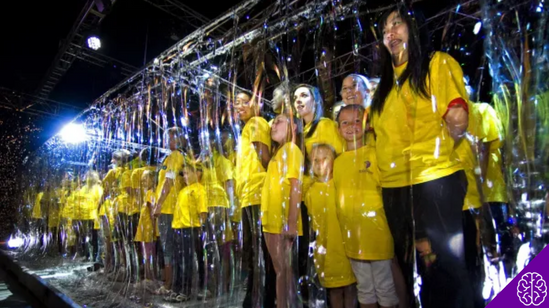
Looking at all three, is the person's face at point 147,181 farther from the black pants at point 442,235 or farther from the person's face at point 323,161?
the black pants at point 442,235

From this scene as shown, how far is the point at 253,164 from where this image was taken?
214cm

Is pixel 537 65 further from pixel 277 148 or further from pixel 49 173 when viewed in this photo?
pixel 49 173

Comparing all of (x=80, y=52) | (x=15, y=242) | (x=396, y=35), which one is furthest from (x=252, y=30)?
(x=15, y=242)

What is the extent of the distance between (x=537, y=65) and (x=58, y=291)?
153 inches

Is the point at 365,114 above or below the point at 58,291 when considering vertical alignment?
above

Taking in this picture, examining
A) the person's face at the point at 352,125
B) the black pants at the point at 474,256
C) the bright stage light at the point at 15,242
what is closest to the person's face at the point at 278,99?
the person's face at the point at 352,125

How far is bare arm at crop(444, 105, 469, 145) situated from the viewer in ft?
4.00

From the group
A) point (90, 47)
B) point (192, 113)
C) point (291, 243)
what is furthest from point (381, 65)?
point (90, 47)

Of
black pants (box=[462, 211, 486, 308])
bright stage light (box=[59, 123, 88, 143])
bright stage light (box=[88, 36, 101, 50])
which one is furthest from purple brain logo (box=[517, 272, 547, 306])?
bright stage light (box=[59, 123, 88, 143])

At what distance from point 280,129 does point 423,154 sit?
0.92 metres

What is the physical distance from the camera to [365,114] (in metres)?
1.76

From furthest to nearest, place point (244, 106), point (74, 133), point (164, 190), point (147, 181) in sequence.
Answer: point (74, 133), point (147, 181), point (164, 190), point (244, 106)

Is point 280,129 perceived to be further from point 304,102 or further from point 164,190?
point 164,190

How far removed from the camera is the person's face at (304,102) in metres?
2.10
